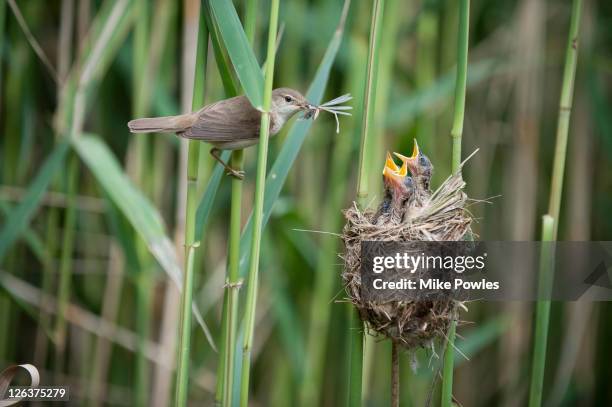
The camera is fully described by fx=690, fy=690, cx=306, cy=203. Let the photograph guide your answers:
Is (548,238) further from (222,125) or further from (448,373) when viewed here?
(222,125)

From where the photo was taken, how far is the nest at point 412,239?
1.74 meters

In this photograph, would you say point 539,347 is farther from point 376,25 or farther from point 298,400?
point 298,400

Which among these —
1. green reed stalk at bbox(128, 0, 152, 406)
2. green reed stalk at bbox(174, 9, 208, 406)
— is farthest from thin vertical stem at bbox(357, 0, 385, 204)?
green reed stalk at bbox(128, 0, 152, 406)

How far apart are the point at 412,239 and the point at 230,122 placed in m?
0.57

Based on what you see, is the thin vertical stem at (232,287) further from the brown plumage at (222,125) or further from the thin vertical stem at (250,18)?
the thin vertical stem at (250,18)

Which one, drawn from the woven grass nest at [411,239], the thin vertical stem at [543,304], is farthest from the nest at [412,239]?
the thin vertical stem at [543,304]

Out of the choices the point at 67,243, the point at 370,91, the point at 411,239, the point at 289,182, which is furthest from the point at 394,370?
the point at 289,182

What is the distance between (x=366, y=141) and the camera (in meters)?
1.67

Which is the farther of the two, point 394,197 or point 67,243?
point 67,243

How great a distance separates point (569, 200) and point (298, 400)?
1625 mm

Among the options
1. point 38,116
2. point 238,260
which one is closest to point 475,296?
point 238,260

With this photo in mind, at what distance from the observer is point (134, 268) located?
→ 8.50 ft

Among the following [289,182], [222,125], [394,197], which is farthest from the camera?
[289,182]

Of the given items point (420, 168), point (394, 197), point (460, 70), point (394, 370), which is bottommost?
point (394, 370)
